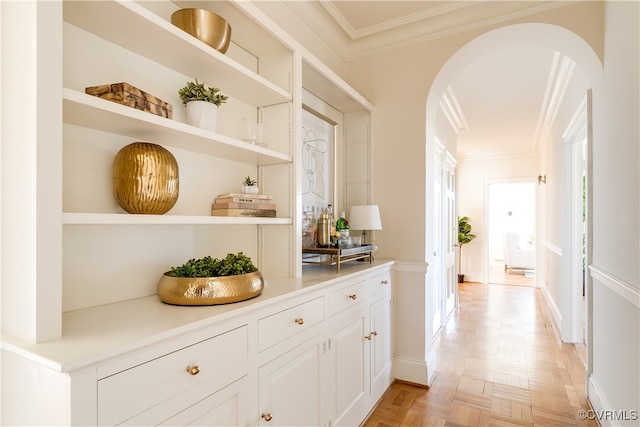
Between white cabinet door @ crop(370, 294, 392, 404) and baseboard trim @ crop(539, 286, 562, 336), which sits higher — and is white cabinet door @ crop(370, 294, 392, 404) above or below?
above

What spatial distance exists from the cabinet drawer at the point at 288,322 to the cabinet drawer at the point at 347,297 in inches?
4.5

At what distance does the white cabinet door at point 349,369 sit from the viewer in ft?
5.89

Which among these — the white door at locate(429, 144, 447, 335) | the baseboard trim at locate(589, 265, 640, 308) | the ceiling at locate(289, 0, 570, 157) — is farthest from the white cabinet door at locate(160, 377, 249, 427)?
the white door at locate(429, 144, 447, 335)

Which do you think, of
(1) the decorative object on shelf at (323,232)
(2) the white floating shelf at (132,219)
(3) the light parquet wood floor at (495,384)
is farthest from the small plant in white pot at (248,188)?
(3) the light parquet wood floor at (495,384)

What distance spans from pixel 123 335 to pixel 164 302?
0.36m

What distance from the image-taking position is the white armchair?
8.14m

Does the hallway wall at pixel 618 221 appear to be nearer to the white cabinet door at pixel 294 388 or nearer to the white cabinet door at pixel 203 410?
the white cabinet door at pixel 294 388

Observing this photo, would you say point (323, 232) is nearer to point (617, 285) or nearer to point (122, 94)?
point (122, 94)

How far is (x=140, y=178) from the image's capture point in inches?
47.5

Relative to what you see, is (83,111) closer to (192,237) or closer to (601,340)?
(192,237)

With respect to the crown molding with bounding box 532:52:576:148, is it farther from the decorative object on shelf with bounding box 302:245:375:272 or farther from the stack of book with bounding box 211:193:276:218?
the stack of book with bounding box 211:193:276:218

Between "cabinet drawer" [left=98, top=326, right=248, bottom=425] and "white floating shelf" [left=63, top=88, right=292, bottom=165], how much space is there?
724mm

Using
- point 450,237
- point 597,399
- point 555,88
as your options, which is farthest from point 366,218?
point 555,88

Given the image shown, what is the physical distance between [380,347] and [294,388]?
104 cm
